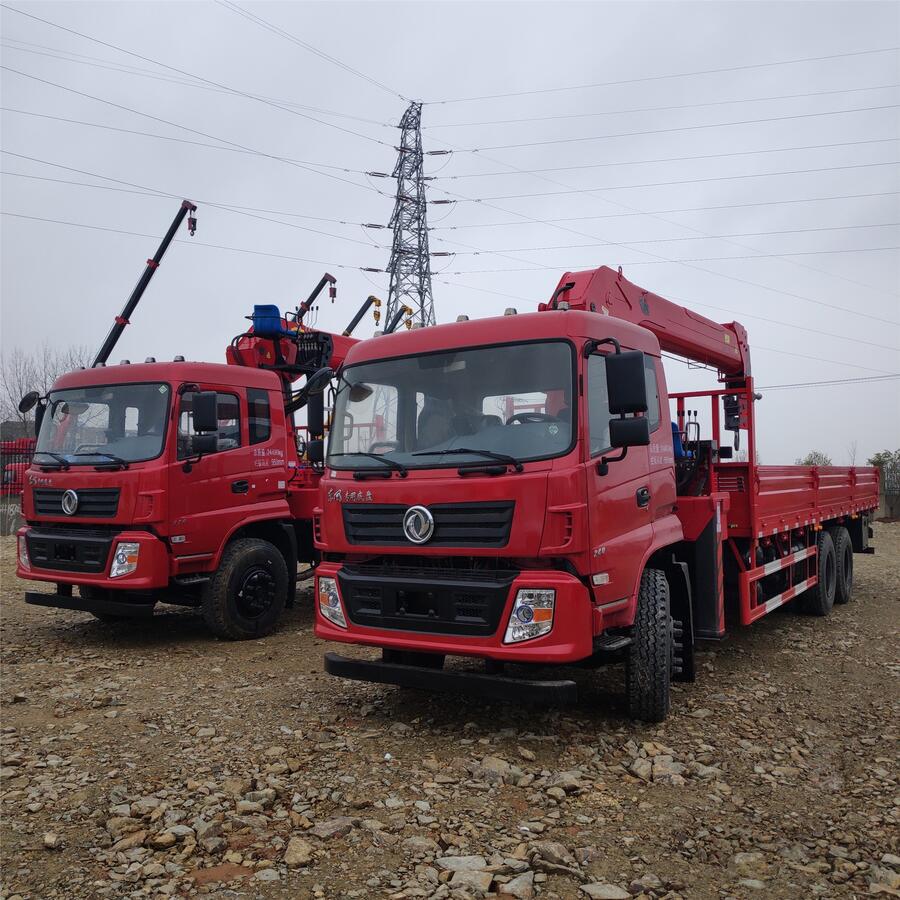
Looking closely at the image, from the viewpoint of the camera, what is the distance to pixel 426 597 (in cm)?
460

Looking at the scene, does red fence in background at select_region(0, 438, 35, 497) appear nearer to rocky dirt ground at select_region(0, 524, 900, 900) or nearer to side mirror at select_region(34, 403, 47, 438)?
side mirror at select_region(34, 403, 47, 438)

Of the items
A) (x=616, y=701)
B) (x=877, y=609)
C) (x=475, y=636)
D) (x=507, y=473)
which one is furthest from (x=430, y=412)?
(x=877, y=609)

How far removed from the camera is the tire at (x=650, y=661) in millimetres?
4773

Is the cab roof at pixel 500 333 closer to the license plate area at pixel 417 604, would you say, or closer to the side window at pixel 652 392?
the side window at pixel 652 392

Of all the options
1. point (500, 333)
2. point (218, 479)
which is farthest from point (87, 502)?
point (500, 333)

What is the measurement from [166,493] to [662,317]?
15.0 feet

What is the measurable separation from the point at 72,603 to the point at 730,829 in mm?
5957

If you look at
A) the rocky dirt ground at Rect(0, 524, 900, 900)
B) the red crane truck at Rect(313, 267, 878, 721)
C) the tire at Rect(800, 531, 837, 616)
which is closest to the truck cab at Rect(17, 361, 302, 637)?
the rocky dirt ground at Rect(0, 524, 900, 900)

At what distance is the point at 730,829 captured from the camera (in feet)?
12.0

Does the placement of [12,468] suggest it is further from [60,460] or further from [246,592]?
[246,592]

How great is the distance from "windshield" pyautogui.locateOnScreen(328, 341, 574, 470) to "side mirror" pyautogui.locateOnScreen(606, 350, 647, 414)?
0.76ft

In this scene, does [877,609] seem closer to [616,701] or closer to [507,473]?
[616,701]

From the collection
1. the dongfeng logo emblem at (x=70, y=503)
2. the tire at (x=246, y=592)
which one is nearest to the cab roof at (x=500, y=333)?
the tire at (x=246, y=592)

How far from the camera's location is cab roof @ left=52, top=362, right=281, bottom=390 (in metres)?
7.25
